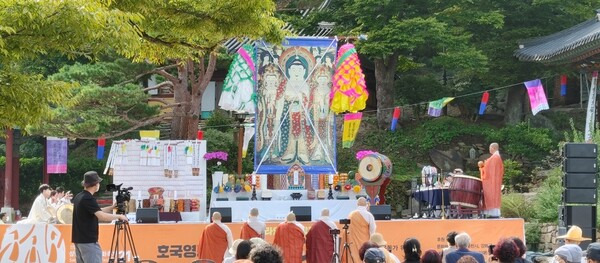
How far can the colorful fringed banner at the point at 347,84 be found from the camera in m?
22.6

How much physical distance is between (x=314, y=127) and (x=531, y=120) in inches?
389

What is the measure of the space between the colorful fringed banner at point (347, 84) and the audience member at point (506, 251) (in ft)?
44.8

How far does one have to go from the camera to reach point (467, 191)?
1841 centimetres

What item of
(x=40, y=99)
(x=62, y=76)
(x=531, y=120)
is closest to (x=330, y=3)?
(x=531, y=120)

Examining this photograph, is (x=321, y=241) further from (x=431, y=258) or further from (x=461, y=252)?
(x=431, y=258)

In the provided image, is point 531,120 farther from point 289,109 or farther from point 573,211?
point 573,211

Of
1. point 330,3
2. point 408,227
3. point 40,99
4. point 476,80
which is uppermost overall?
point 330,3

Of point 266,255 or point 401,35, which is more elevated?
point 401,35

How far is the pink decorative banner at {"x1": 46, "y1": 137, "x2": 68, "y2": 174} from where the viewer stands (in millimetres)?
25844

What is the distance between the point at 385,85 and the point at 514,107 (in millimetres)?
3989

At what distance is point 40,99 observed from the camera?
11.3 meters

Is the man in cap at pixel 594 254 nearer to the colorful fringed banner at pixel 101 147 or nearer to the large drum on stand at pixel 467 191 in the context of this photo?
the large drum on stand at pixel 467 191

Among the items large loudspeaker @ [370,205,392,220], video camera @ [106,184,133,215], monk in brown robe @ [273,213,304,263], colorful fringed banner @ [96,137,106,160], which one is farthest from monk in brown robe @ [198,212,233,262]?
colorful fringed banner @ [96,137,106,160]

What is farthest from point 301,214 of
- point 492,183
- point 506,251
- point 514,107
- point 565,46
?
point 514,107
